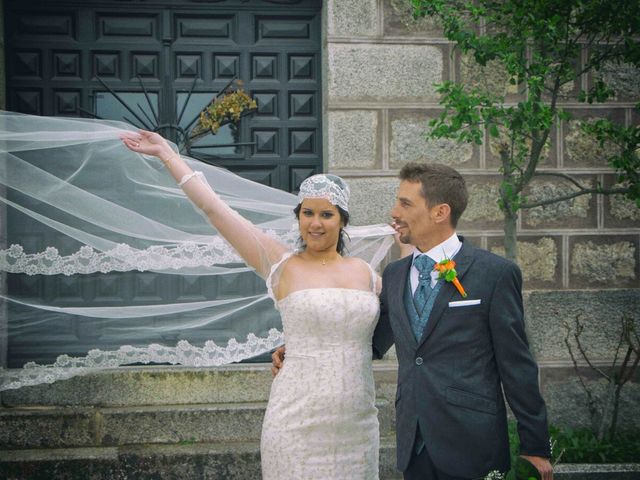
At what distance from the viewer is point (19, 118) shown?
4.24 metres

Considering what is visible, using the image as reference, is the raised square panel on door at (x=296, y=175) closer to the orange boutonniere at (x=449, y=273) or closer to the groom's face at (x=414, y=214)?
the groom's face at (x=414, y=214)

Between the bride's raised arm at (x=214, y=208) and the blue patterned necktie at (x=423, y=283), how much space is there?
75 cm

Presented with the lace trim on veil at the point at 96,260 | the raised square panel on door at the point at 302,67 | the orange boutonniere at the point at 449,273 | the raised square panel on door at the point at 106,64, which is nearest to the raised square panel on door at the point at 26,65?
the raised square panel on door at the point at 106,64

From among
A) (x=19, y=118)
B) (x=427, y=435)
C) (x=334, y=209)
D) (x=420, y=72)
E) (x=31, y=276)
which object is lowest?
(x=427, y=435)

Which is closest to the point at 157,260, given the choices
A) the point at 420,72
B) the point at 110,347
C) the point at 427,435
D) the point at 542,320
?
the point at 110,347

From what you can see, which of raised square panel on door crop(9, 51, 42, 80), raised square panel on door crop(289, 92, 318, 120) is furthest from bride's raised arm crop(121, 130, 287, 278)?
raised square panel on door crop(9, 51, 42, 80)

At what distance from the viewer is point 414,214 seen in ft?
9.98

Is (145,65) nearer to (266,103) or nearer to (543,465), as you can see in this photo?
(266,103)

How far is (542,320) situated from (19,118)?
3.94 metres

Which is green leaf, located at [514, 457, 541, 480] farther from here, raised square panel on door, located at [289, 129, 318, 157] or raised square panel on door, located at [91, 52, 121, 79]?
raised square panel on door, located at [91, 52, 121, 79]

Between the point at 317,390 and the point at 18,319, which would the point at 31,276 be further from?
the point at 317,390

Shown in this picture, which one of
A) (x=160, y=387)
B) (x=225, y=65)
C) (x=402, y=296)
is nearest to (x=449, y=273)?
(x=402, y=296)

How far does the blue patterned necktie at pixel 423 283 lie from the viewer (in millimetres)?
2988

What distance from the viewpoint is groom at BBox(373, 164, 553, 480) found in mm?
2803
